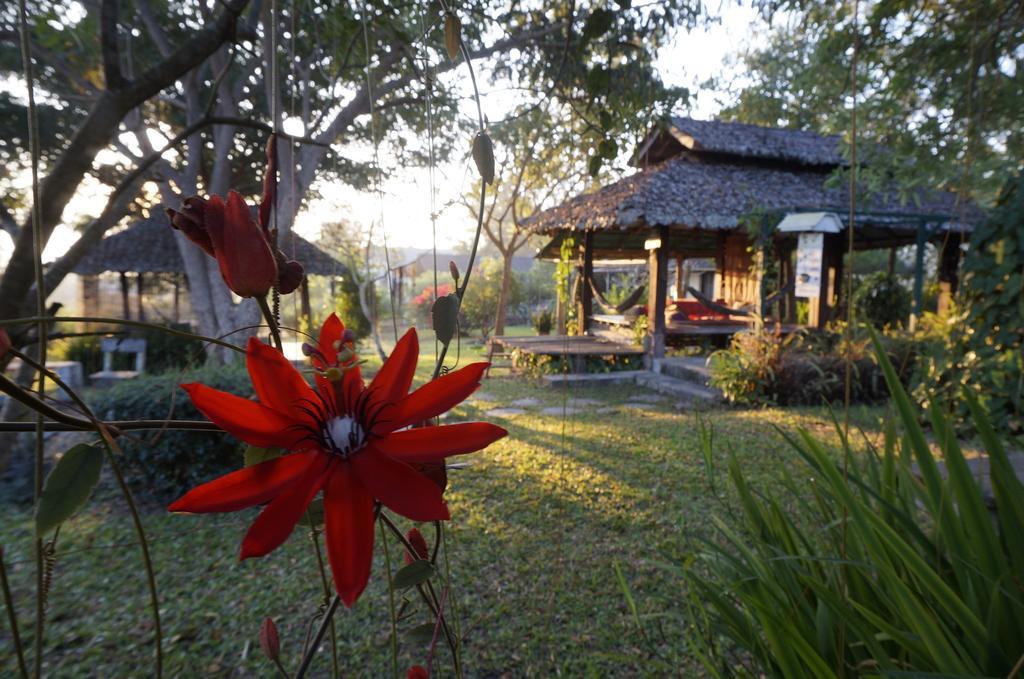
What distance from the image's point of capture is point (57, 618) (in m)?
2.29

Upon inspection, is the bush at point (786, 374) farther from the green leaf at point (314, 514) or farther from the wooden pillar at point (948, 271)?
the green leaf at point (314, 514)

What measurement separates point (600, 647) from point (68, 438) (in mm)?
6228

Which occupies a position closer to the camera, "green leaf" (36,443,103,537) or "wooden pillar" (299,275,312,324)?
"green leaf" (36,443,103,537)

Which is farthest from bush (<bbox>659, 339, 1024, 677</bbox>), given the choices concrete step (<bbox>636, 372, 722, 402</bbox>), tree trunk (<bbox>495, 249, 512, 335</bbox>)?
concrete step (<bbox>636, 372, 722, 402</bbox>)

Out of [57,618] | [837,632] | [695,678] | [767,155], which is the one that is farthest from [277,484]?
[767,155]

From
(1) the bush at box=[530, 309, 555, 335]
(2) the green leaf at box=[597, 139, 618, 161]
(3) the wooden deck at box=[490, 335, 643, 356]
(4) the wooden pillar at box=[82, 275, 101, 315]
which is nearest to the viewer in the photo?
(2) the green leaf at box=[597, 139, 618, 161]

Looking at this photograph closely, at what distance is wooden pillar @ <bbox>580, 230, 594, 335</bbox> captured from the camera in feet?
32.4

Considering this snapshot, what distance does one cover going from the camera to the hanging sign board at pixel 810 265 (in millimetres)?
6348

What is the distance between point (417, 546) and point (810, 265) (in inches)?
279

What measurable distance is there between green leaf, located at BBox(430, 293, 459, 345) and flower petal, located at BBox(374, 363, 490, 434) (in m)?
0.08

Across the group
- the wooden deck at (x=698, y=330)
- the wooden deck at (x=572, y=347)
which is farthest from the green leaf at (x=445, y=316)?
the wooden deck at (x=698, y=330)

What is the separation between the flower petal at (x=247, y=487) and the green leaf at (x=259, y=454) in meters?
0.04

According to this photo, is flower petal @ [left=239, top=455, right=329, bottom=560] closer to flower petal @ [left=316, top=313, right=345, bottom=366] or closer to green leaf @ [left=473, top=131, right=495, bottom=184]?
flower petal @ [left=316, top=313, right=345, bottom=366]

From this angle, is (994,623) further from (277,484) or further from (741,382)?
(741,382)
